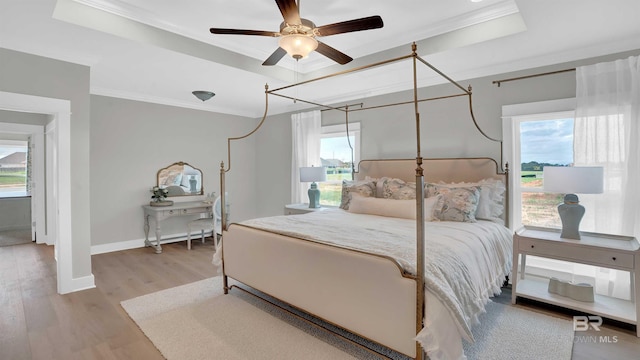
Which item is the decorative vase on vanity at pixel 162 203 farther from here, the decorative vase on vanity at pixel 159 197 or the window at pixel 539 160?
the window at pixel 539 160

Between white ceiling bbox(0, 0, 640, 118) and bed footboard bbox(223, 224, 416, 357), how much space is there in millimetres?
1971

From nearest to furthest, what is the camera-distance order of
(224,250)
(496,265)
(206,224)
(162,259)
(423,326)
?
(423,326) → (496,265) → (224,250) → (162,259) → (206,224)

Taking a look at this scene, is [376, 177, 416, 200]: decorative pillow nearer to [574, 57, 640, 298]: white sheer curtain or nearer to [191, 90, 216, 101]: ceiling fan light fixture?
[574, 57, 640, 298]: white sheer curtain

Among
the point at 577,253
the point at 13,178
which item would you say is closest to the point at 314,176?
the point at 577,253

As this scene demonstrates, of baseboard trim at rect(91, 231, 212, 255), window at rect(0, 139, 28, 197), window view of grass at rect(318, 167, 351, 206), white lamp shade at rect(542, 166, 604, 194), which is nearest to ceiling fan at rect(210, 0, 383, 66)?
white lamp shade at rect(542, 166, 604, 194)

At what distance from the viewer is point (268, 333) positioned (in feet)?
7.93

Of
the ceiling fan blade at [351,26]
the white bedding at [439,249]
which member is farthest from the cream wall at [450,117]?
the ceiling fan blade at [351,26]

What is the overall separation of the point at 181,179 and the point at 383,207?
379cm

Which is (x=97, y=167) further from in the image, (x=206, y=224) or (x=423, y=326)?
(x=423, y=326)

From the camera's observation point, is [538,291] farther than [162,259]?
No

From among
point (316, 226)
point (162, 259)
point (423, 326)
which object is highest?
point (316, 226)

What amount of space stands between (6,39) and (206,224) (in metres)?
3.23

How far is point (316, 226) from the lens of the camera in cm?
288

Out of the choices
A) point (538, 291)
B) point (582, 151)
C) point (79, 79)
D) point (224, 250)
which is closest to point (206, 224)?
point (224, 250)
